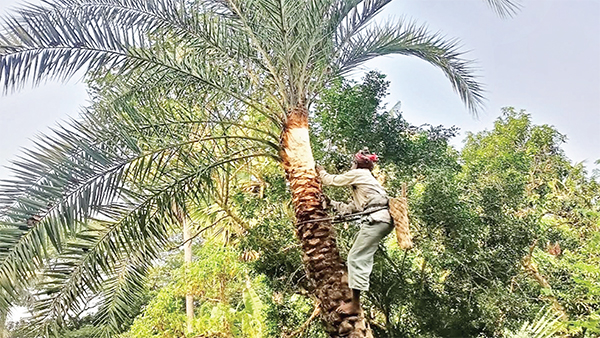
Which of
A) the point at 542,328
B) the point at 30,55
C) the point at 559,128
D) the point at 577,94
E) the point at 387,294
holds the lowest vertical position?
the point at 542,328

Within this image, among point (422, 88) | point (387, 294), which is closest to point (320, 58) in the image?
point (387, 294)

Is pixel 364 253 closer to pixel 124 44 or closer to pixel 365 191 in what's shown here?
pixel 365 191

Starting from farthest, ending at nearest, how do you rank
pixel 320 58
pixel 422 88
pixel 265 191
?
pixel 422 88
pixel 265 191
pixel 320 58

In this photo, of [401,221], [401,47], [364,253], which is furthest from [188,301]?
[401,221]

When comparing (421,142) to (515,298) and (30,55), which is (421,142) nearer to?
(515,298)

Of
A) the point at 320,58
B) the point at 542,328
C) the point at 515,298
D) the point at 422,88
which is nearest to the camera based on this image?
the point at 542,328

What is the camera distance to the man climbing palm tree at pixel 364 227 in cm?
420

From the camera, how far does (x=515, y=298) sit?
19.4 ft

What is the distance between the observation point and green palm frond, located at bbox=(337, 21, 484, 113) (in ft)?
19.8

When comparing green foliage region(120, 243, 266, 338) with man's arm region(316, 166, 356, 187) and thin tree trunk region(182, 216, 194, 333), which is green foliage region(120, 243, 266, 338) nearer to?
thin tree trunk region(182, 216, 194, 333)

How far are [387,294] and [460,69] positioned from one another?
9.34 ft

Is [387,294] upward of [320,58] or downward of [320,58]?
downward

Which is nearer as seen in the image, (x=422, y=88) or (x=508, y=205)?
(x=508, y=205)

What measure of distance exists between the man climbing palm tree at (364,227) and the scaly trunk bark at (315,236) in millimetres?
117
